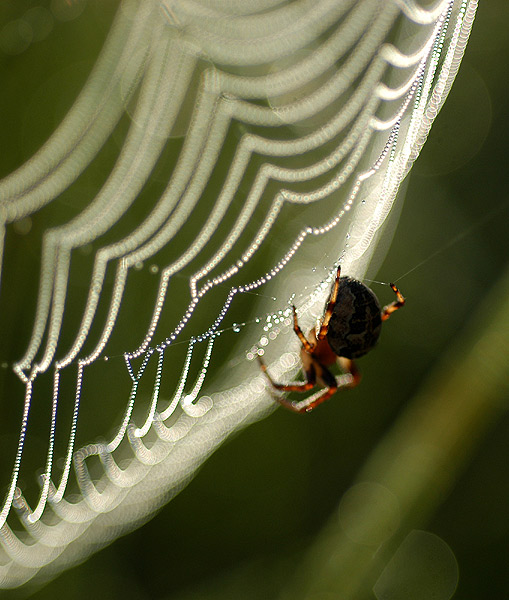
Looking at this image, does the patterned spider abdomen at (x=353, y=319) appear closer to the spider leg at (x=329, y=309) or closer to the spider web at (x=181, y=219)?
the spider leg at (x=329, y=309)

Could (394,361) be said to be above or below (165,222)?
below

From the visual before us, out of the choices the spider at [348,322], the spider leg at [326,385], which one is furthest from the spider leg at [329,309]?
the spider leg at [326,385]

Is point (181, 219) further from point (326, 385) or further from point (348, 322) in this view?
point (326, 385)

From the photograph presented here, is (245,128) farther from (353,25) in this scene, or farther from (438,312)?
(438,312)

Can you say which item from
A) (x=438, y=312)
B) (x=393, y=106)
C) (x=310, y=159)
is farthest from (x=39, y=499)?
(x=438, y=312)

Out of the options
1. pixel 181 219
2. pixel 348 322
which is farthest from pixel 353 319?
pixel 181 219
